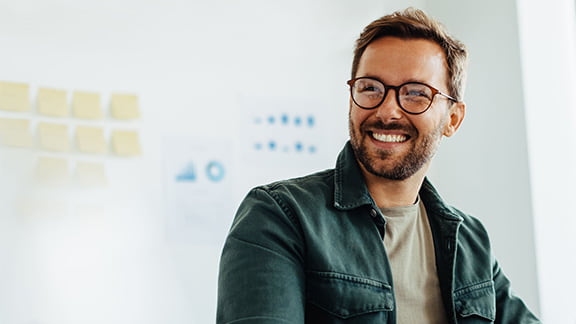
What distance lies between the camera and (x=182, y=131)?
6.92 feet

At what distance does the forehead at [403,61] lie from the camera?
55.9 inches

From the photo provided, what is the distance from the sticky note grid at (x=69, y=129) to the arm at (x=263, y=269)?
830mm

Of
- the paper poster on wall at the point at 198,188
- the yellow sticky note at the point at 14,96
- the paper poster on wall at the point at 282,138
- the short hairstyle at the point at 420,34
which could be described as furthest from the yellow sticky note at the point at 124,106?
the short hairstyle at the point at 420,34

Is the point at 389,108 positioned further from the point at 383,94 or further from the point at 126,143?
the point at 126,143

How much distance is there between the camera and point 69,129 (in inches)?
75.7

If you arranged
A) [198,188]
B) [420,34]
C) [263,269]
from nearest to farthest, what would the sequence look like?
[263,269] → [420,34] → [198,188]

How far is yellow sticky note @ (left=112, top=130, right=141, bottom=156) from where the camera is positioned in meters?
1.99

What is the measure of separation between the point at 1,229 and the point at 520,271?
1.59 metres

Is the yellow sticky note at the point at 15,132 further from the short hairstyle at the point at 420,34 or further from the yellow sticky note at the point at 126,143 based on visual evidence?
the short hairstyle at the point at 420,34

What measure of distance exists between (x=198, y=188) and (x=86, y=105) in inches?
16.7

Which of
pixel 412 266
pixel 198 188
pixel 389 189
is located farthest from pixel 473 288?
pixel 198 188

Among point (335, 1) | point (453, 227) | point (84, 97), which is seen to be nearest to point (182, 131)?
point (84, 97)

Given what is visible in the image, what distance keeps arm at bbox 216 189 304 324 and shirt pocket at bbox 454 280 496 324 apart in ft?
1.21

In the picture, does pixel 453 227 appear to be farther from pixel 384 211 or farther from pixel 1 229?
pixel 1 229
